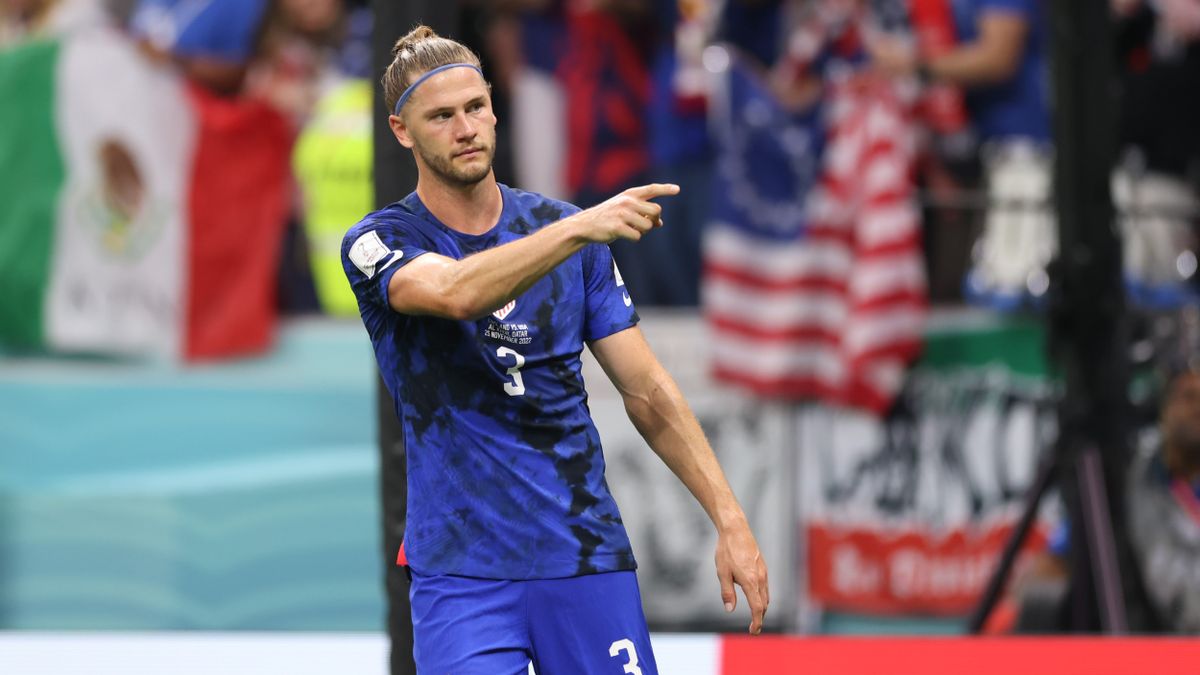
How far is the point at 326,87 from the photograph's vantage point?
8.99 m

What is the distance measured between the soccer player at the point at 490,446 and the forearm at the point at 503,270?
0.13 metres

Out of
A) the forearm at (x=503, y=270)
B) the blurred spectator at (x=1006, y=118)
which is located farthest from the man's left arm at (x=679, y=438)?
the blurred spectator at (x=1006, y=118)

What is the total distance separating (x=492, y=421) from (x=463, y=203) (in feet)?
1.48

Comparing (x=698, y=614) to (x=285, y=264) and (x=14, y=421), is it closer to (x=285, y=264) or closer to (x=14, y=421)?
(x=285, y=264)

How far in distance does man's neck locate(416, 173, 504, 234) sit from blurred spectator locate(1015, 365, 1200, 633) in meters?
3.77

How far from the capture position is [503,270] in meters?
3.62

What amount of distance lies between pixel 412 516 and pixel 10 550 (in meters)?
5.63

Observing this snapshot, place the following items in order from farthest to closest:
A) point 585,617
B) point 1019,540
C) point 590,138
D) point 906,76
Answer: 1. point 590,138
2. point 906,76
3. point 1019,540
4. point 585,617

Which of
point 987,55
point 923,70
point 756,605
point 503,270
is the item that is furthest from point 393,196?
point 987,55

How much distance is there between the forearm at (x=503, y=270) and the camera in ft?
11.8

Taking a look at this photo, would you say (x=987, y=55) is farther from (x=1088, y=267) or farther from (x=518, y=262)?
(x=518, y=262)

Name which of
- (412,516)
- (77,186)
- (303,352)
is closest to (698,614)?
(303,352)

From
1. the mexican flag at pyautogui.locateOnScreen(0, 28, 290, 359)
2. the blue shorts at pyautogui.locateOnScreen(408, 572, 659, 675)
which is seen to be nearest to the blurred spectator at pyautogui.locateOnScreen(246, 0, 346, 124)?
the mexican flag at pyautogui.locateOnScreen(0, 28, 290, 359)

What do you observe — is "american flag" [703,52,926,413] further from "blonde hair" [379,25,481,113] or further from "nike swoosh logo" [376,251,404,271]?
"nike swoosh logo" [376,251,404,271]
